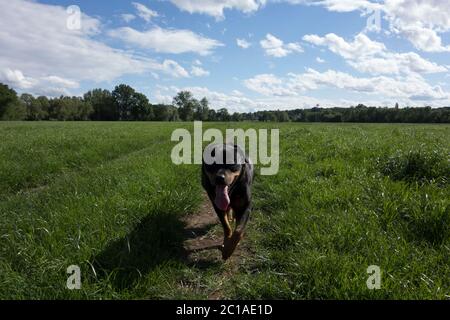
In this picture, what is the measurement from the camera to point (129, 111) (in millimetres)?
100750

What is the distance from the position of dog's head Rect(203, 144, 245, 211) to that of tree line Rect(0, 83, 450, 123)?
82.8m

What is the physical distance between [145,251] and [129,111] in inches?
4005

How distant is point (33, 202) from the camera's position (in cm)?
562

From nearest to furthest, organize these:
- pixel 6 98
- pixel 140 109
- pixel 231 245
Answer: pixel 231 245
pixel 6 98
pixel 140 109

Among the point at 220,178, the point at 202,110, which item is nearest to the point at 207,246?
the point at 220,178

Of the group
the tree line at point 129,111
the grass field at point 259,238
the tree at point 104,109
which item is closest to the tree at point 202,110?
the tree line at point 129,111

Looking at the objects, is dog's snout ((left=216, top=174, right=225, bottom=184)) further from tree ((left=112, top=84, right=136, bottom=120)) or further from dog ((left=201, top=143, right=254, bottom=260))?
tree ((left=112, top=84, right=136, bottom=120))

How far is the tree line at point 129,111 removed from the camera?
80.6 metres

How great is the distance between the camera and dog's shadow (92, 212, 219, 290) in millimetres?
3377

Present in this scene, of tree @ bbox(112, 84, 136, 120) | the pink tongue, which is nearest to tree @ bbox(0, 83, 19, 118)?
tree @ bbox(112, 84, 136, 120)

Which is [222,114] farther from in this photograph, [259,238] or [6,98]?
[259,238]

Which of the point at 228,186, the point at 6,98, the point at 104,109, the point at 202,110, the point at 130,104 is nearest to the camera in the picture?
the point at 228,186
